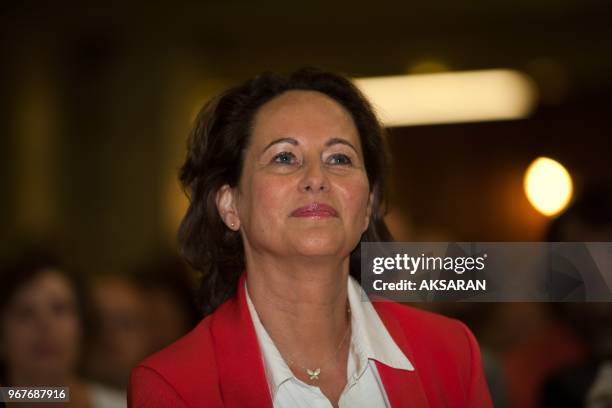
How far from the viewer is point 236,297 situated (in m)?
1.63

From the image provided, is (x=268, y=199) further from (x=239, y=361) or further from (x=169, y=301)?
(x=169, y=301)

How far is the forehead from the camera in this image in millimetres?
1596

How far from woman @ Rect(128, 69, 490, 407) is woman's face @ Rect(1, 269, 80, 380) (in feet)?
1.20

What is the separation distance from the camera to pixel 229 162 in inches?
65.4

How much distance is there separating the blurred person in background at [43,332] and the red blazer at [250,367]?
383 millimetres

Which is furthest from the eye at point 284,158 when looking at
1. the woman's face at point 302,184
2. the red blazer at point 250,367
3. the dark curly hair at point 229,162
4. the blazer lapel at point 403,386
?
the blazer lapel at point 403,386

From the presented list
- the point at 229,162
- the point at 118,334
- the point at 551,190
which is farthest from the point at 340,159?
the point at 118,334

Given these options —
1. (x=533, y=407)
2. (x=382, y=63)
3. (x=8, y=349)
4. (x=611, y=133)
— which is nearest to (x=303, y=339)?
(x=533, y=407)

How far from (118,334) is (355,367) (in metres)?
0.92

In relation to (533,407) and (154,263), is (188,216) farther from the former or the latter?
(154,263)

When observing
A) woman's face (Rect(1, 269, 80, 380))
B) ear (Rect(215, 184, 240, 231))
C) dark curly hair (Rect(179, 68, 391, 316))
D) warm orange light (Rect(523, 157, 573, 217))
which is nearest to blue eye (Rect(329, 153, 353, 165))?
dark curly hair (Rect(179, 68, 391, 316))

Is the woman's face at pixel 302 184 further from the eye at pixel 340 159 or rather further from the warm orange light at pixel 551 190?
the warm orange light at pixel 551 190

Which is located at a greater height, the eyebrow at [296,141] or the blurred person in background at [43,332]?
the eyebrow at [296,141]

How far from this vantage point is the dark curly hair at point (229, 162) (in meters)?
1.67
